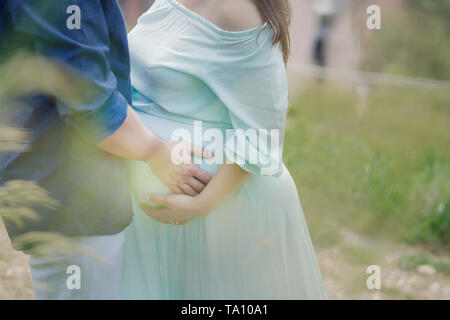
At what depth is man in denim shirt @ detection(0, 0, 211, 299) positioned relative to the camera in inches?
47.5

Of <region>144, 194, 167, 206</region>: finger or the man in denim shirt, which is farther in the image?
<region>144, 194, 167, 206</region>: finger

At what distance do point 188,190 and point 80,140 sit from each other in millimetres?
360

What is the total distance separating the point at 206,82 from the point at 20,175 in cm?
57

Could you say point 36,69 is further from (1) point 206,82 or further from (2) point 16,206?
(1) point 206,82

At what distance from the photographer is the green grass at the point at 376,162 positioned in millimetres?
Answer: 3363

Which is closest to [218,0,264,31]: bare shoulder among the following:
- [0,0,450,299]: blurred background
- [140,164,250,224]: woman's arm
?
[140,164,250,224]: woman's arm

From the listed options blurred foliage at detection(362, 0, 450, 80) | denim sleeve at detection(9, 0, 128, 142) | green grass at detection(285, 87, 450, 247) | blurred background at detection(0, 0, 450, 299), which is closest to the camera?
denim sleeve at detection(9, 0, 128, 142)

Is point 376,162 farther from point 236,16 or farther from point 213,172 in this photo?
point 236,16

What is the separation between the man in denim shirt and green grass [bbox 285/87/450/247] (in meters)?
2.09

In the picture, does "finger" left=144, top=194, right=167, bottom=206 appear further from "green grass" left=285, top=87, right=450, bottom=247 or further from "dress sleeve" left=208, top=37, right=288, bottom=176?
"green grass" left=285, top=87, right=450, bottom=247

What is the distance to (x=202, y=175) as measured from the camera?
156cm

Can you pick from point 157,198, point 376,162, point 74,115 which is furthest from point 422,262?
point 74,115

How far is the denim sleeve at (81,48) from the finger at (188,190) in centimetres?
31
